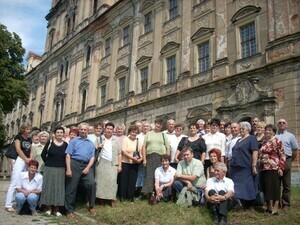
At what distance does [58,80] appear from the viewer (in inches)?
1299

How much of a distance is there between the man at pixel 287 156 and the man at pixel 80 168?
160 inches

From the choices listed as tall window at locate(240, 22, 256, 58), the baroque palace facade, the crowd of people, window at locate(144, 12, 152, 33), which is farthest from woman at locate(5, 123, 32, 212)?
window at locate(144, 12, 152, 33)

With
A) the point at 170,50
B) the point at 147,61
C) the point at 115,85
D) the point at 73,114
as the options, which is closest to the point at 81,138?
the point at 170,50

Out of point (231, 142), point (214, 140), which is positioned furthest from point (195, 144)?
point (231, 142)

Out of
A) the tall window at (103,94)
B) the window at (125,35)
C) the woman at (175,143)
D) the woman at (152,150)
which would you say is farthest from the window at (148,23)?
the woman at (152,150)

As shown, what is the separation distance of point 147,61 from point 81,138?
46.9 feet

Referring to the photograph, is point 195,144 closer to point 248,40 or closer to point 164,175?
point 164,175

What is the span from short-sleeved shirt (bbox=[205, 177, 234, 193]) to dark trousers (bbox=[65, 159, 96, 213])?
8.49 ft

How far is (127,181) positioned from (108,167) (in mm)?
712

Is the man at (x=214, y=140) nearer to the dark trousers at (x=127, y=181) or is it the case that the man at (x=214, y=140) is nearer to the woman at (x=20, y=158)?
the dark trousers at (x=127, y=181)

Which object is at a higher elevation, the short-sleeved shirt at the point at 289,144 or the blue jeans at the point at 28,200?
the short-sleeved shirt at the point at 289,144

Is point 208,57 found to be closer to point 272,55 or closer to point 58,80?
point 272,55

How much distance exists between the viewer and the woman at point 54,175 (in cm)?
704

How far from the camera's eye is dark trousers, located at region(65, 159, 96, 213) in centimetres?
709
